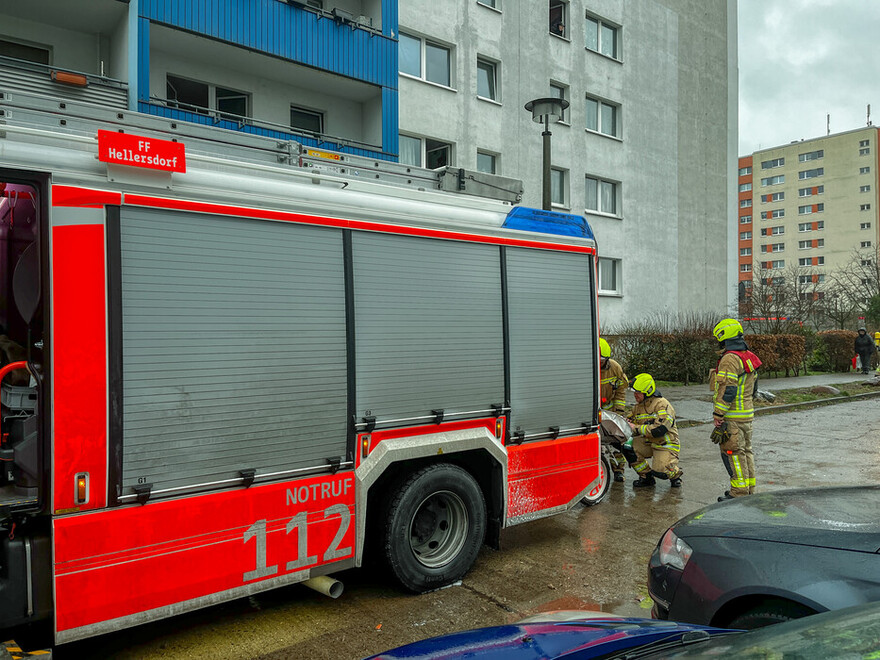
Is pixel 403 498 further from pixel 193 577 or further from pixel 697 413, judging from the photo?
pixel 697 413

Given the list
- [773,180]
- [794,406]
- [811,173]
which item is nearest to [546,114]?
[794,406]

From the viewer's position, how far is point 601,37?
79.3 ft

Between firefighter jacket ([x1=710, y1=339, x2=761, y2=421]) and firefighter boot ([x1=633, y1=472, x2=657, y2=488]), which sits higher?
firefighter jacket ([x1=710, y1=339, x2=761, y2=421])

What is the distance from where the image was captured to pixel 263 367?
3760mm

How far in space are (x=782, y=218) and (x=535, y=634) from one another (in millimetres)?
100349

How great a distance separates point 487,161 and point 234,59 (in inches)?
354

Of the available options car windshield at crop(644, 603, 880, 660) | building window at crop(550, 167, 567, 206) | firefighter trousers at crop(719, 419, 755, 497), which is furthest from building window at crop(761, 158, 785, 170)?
car windshield at crop(644, 603, 880, 660)

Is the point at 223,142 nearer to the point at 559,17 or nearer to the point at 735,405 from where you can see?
the point at 735,405

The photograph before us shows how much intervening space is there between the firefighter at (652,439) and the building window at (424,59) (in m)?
13.6

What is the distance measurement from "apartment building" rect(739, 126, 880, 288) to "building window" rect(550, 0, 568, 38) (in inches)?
2560

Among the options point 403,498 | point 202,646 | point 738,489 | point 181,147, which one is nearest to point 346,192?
point 181,147

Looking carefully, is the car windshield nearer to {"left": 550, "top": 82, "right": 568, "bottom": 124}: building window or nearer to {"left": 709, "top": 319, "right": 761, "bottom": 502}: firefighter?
{"left": 709, "top": 319, "right": 761, "bottom": 502}: firefighter

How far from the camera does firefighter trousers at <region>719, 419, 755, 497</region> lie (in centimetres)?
675

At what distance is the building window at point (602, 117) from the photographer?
2381cm
